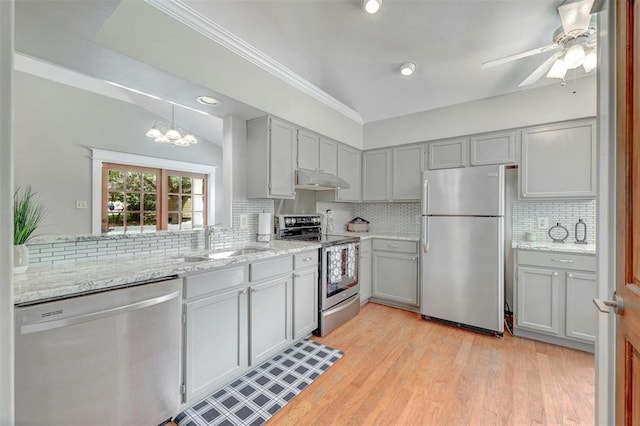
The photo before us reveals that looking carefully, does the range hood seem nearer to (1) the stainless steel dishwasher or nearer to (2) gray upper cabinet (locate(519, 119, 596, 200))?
(1) the stainless steel dishwasher

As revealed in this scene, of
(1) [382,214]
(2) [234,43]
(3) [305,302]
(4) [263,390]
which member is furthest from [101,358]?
(1) [382,214]

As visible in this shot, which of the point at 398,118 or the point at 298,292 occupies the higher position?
the point at 398,118

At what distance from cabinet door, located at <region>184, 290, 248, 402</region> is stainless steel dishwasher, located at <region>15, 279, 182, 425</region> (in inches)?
3.4

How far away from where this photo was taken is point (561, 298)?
8.14 ft

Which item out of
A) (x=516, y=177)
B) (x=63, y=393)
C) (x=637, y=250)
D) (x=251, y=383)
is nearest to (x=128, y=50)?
(x=63, y=393)

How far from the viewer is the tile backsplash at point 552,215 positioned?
280 centimetres

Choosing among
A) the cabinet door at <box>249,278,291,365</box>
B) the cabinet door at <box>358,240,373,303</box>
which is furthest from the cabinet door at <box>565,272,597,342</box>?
the cabinet door at <box>249,278,291,365</box>

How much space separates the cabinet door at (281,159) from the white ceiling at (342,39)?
0.33m

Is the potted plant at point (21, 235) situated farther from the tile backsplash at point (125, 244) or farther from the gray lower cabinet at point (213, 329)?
the gray lower cabinet at point (213, 329)

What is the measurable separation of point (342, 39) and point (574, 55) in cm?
163

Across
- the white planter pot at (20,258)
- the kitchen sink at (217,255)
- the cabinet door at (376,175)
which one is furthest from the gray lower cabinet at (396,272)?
the white planter pot at (20,258)

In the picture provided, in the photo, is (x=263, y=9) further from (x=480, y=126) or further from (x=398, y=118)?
(x=480, y=126)

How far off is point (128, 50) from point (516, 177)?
12.6 ft

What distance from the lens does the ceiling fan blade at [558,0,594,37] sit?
1565 mm
